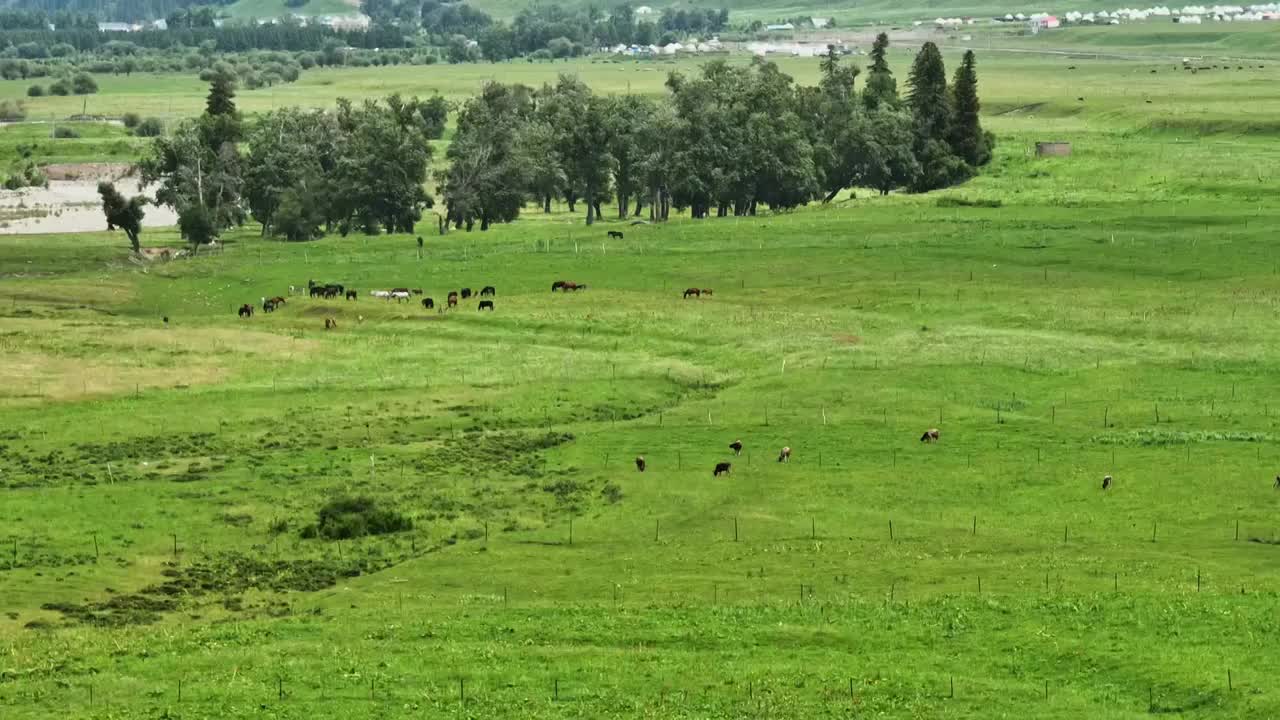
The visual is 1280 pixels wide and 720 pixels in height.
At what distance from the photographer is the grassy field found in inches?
1875

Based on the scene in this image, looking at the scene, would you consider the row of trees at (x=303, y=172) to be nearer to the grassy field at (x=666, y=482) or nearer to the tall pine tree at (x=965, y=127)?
the grassy field at (x=666, y=482)

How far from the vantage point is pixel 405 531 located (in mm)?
64250

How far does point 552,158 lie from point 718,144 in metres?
14.2

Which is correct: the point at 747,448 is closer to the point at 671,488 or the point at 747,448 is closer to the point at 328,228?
the point at 671,488

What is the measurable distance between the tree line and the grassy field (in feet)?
84.4

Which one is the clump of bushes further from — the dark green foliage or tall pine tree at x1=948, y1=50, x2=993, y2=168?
tall pine tree at x1=948, y1=50, x2=993, y2=168

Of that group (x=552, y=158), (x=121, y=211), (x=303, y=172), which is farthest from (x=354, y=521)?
(x=552, y=158)

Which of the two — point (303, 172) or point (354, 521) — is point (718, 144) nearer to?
point (303, 172)

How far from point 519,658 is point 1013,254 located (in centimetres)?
7753

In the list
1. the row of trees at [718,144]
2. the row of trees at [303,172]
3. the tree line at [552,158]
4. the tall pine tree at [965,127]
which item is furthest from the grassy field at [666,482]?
the tall pine tree at [965,127]

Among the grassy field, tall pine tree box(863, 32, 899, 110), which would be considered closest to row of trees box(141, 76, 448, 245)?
the grassy field

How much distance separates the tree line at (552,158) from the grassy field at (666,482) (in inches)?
1013

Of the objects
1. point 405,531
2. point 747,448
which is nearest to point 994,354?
point 747,448

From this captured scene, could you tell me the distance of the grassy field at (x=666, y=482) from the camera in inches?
1875
